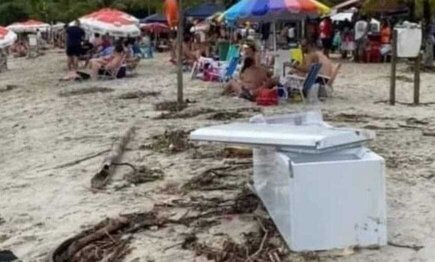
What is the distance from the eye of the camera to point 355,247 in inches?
204

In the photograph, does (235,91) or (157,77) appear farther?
(157,77)

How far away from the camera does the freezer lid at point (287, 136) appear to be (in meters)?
5.14

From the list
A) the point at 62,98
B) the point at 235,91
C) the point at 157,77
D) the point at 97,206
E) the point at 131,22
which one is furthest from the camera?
the point at 131,22

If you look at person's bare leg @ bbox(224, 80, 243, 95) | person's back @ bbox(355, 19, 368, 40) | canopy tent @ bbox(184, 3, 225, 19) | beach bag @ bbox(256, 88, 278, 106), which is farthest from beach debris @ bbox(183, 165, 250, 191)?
canopy tent @ bbox(184, 3, 225, 19)

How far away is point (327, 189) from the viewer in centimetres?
507

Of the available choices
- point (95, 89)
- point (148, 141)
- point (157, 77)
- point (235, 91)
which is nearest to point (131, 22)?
point (157, 77)

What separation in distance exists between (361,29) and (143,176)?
1842 cm

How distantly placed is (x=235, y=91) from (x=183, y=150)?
530 centimetres

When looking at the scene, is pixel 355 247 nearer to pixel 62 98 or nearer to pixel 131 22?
pixel 62 98

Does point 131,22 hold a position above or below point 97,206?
above

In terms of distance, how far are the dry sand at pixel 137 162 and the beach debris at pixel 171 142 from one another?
0.41 ft

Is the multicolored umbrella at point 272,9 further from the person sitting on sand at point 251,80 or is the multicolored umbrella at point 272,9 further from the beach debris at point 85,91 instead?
the beach debris at point 85,91

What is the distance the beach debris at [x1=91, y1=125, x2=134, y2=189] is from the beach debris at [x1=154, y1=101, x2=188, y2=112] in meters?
2.74

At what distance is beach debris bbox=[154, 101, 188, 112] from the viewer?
12623mm
